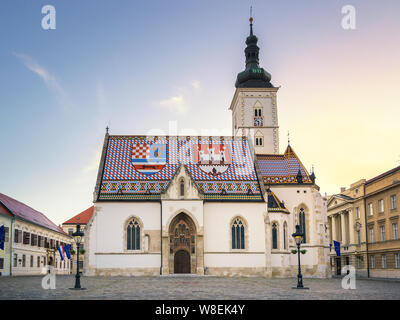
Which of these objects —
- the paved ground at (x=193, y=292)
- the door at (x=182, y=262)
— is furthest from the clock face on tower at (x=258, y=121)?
the paved ground at (x=193, y=292)

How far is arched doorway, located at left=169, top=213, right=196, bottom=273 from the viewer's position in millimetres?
47562

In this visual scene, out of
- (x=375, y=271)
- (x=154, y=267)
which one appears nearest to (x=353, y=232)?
(x=375, y=271)

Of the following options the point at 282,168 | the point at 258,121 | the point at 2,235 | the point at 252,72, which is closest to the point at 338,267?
the point at 282,168

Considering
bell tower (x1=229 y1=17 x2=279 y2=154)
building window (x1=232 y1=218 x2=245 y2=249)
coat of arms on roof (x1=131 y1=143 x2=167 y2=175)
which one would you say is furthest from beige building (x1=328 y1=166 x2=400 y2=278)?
coat of arms on roof (x1=131 y1=143 x2=167 y2=175)

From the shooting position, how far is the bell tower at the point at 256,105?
65.3 metres

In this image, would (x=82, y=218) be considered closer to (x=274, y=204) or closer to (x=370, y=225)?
(x=274, y=204)

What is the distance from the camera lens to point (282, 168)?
2152 inches

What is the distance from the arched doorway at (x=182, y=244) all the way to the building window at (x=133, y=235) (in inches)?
128

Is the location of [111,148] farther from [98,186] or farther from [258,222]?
[258,222]

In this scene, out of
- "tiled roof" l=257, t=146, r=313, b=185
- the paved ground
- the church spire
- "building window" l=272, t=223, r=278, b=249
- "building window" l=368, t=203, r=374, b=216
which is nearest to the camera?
the paved ground

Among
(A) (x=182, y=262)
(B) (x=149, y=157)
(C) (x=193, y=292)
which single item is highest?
(B) (x=149, y=157)

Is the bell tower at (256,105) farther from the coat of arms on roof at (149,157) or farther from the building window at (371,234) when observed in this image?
the coat of arms on roof at (149,157)

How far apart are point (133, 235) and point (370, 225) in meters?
27.9

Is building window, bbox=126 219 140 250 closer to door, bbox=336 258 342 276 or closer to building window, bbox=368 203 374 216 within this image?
building window, bbox=368 203 374 216
